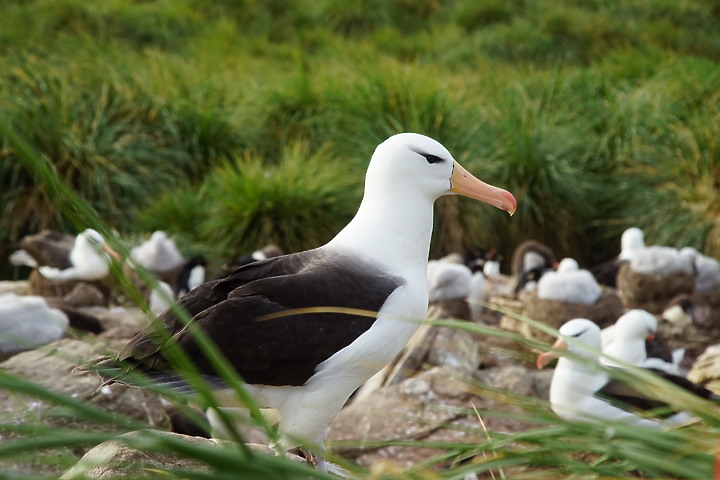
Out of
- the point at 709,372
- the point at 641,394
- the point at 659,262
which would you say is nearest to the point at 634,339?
the point at 709,372

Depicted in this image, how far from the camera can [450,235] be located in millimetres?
9828

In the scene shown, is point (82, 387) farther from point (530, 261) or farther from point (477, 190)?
point (530, 261)

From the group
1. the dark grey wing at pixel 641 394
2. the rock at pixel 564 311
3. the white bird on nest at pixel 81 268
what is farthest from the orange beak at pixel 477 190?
the white bird on nest at pixel 81 268

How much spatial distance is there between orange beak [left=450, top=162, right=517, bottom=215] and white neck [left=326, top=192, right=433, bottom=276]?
192 mm

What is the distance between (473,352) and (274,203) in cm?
362

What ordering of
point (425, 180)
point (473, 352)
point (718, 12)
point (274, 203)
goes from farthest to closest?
point (718, 12) < point (274, 203) < point (473, 352) < point (425, 180)

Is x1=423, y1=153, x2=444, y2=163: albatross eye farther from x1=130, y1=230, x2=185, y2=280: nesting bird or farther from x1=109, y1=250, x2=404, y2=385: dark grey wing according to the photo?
x1=130, y1=230, x2=185, y2=280: nesting bird

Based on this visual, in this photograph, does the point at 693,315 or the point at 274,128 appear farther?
the point at 274,128

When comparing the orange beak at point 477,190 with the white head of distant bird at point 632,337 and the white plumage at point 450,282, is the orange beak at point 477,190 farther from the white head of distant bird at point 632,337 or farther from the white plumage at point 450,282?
the white plumage at point 450,282

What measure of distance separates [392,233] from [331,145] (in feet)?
22.7

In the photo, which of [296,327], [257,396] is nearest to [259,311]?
[296,327]

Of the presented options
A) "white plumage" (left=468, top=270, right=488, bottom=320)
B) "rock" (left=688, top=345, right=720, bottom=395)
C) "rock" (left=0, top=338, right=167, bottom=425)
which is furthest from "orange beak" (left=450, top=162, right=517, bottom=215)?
"white plumage" (left=468, top=270, right=488, bottom=320)

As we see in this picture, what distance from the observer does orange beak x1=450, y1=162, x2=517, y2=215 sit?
378 centimetres

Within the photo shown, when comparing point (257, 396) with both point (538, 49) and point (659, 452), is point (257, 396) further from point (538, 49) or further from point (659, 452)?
point (538, 49)
